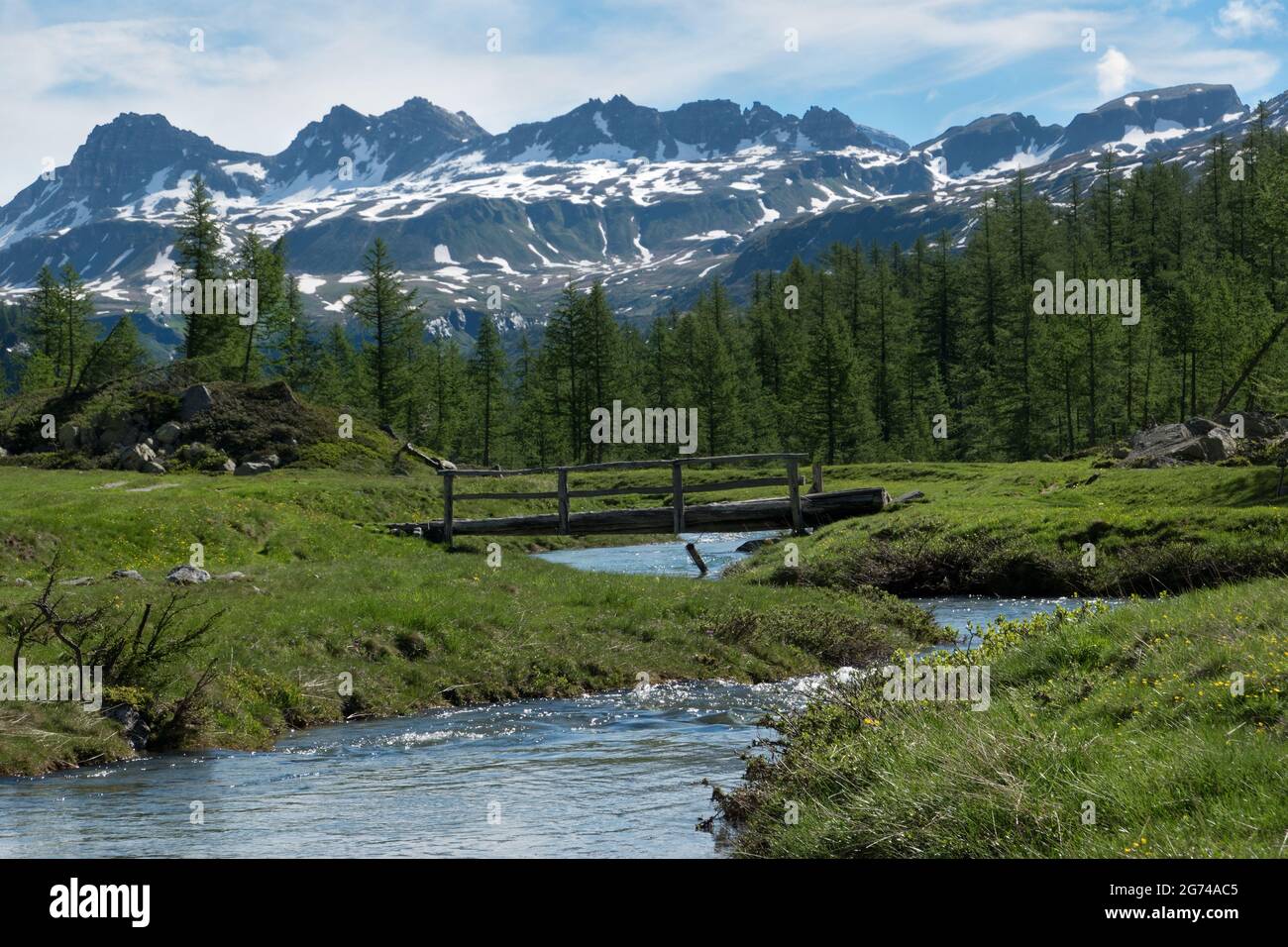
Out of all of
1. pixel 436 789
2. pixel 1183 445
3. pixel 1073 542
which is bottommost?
pixel 436 789

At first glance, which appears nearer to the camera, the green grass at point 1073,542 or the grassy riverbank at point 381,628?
the grassy riverbank at point 381,628

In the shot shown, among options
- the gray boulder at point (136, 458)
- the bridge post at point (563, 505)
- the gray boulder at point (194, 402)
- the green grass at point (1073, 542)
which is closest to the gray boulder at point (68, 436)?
the gray boulder at point (136, 458)

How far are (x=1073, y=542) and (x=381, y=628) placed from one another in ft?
68.1

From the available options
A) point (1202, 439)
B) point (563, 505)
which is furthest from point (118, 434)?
point (1202, 439)

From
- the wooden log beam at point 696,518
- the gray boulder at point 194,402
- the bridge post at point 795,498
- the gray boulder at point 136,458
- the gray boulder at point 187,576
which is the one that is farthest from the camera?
the gray boulder at point 194,402

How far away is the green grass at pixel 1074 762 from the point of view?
7.80 metres

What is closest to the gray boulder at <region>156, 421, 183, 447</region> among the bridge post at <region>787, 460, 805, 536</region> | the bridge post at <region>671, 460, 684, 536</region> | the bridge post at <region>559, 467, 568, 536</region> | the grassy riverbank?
the grassy riverbank

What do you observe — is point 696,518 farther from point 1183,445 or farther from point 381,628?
point 1183,445

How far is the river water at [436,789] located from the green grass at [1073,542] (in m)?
14.3

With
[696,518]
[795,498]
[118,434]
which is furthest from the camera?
[118,434]

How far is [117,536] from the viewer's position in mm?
30562

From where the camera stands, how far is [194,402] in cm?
5741

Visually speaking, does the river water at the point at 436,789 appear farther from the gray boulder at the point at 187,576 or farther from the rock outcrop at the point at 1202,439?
the rock outcrop at the point at 1202,439
